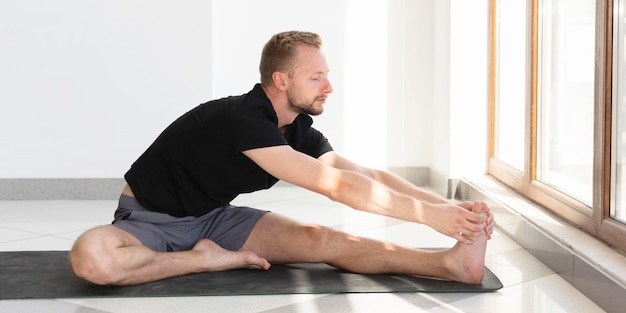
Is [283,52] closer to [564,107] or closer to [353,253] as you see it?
[353,253]

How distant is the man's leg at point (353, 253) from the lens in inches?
113

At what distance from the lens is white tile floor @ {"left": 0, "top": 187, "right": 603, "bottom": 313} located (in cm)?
267

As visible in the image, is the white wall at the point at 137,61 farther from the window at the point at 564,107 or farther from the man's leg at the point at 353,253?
the man's leg at the point at 353,253

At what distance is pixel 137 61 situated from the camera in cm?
522

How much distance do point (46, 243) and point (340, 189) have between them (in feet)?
5.13

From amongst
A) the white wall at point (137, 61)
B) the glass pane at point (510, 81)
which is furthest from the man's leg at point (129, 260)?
the white wall at point (137, 61)

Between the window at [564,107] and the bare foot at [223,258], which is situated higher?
the window at [564,107]

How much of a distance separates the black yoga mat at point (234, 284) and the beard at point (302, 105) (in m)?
0.53

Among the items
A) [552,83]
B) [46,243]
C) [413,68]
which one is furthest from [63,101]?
[552,83]

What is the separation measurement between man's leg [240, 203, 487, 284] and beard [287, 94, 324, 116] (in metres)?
0.40

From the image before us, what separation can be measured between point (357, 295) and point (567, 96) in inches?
51.7

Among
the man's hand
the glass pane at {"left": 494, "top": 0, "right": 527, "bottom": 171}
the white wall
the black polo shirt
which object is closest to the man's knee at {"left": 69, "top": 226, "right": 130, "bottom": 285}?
the black polo shirt

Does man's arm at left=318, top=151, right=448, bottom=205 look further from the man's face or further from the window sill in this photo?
the window sill

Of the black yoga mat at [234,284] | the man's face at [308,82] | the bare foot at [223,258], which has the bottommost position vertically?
the black yoga mat at [234,284]
